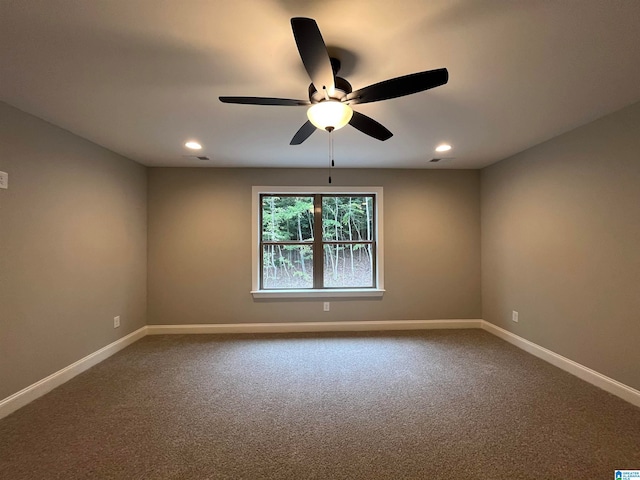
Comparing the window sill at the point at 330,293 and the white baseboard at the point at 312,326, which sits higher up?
the window sill at the point at 330,293

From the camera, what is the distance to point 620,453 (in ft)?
5.45

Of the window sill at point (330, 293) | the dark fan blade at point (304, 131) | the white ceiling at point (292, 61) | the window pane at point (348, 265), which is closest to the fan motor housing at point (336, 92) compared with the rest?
the white ceiling at point (292, 61)

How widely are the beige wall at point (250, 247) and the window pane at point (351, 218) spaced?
10.5 inches

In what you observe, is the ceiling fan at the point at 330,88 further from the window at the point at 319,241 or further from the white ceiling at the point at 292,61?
the window at the point at 319,241

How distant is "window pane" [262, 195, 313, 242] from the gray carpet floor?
1.73 m

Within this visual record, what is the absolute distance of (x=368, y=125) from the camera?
1891 millimetres

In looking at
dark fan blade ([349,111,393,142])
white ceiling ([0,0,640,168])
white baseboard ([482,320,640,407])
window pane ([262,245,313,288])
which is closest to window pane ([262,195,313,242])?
window pane ([262,245,313,288])

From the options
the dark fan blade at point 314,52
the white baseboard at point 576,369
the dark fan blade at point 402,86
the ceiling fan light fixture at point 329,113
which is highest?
the dark fan blade at point 314,52

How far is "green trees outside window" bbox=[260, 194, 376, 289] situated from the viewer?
4.11 metres

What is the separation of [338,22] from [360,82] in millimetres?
537

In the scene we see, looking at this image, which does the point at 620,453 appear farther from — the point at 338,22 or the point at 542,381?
the point at 338,22

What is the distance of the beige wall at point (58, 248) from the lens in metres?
2.14

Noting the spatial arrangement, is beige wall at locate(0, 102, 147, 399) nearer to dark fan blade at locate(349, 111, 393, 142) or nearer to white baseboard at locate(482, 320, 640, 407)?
dark fan blade at locate(349, 111, 393, 142)

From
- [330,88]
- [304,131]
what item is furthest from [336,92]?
[304,131]
